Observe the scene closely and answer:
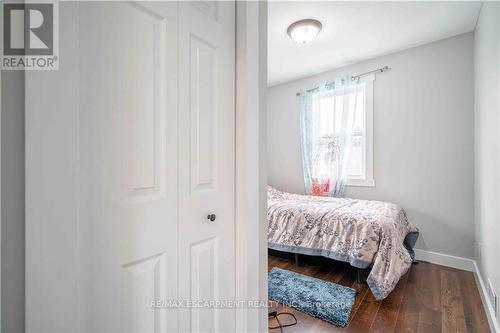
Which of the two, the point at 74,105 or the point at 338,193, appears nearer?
the point at 74,105

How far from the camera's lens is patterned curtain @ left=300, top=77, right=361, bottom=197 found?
11.3ft

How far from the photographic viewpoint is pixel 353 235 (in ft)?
7.48

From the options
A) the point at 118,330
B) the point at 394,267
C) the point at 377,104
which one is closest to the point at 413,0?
the point at 377,104

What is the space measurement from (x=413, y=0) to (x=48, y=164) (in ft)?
9.33

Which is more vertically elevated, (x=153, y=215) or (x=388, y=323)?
(x=153, y=215)

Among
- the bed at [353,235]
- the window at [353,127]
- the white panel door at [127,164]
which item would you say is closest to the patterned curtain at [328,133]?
the window at [353,127]

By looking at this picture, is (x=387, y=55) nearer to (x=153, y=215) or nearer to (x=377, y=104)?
(x=377, y=104)

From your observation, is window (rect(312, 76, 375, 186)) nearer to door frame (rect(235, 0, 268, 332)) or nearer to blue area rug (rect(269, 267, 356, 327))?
blue area rug (rect(269, 267, 356, 327))

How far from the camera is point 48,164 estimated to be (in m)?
0.57

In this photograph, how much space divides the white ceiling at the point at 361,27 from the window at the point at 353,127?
0.46 metres

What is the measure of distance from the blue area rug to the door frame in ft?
3.00

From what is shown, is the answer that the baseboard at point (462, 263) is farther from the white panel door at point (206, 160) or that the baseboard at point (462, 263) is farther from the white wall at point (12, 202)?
the white wall at point (12, 202)

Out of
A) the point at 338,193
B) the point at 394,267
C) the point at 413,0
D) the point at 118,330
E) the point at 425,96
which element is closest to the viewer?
the point at 118,330

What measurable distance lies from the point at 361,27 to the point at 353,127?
4.30 feet
